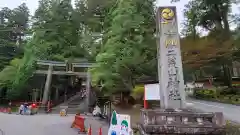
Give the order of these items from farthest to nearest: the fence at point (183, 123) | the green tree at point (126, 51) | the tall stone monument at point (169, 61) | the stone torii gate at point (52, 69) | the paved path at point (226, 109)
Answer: the stone torii gate at point (52, 69) → the paved path at point (226, 109) → the green tree at point (126, 51) → the tall stone monument at point (169, 61) → the fence at point (183, 123)

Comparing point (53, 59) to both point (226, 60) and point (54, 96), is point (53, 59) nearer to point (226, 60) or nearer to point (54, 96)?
point (54, 96)

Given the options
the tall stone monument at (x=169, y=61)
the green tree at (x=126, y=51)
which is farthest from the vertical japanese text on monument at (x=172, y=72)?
the green tree at (x=126, y=51)

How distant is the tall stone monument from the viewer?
821 centimetres

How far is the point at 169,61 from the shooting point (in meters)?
8.52

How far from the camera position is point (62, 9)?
1117 inches

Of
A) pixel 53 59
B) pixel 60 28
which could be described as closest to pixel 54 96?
pixel 53 59

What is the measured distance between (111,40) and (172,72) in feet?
17.9

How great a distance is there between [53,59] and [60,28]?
4.19 metres

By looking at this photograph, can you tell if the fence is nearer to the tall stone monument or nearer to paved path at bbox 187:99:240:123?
the tall stone monument

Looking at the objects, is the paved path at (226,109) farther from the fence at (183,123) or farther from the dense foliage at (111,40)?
the fence at (183,123)

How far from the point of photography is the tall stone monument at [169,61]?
8.21 meters

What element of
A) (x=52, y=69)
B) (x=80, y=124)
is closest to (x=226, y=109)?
(x=80, y=124)

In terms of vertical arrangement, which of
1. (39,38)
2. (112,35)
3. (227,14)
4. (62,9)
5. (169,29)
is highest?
(62,9)

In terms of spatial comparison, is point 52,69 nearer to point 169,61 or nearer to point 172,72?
point 169,61
